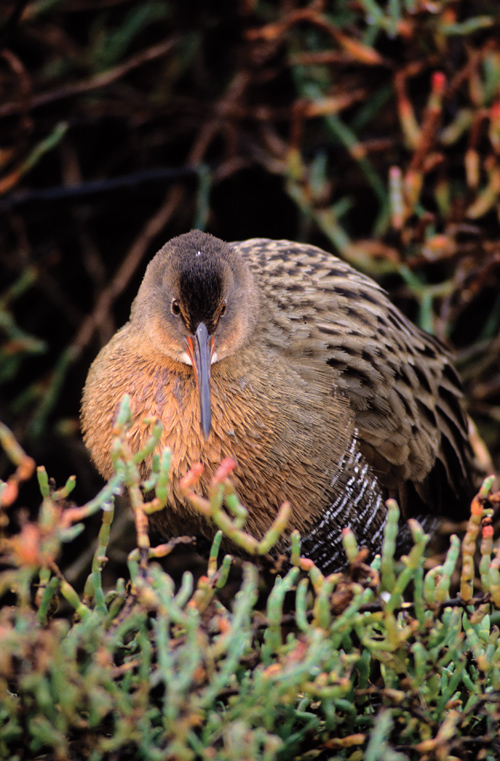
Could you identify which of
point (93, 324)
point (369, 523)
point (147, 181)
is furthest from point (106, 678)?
point (147, 181)

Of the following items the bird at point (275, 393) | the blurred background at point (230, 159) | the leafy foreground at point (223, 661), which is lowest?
the leafy foreground at point (223, 661)

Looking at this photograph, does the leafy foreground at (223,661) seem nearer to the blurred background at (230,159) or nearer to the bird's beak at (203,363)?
the bird's beak at (203,363)

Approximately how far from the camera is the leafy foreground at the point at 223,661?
1.17m

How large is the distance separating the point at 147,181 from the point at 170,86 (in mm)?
427

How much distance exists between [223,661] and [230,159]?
7.36ft

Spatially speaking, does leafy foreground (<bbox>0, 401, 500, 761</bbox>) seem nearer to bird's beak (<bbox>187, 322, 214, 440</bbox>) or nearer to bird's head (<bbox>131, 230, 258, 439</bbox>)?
bird's beak (<bbox>187, 322, 214, 440</bbox>)

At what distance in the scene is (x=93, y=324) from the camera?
122 inches

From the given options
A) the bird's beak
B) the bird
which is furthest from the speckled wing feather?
the bird's beak

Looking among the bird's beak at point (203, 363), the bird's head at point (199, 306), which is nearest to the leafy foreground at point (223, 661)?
the bird's beak at point (203, 363)

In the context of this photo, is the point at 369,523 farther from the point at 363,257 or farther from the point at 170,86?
the point at 170,86

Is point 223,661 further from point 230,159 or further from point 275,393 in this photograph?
point 230,159

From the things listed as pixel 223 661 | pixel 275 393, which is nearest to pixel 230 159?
pixel 275 393

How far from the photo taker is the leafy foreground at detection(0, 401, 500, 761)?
1173 mm

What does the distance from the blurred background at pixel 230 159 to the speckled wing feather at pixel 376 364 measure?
1.69ft
